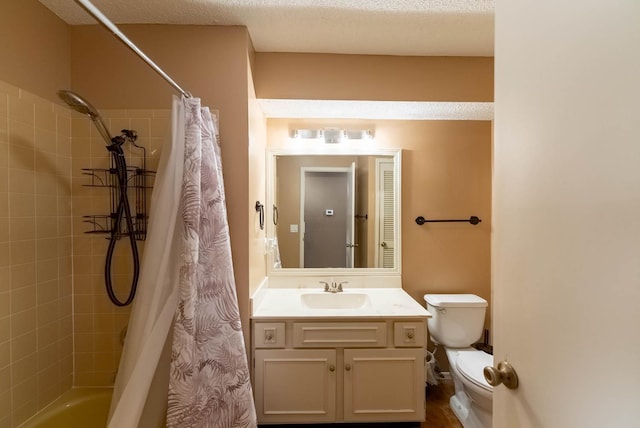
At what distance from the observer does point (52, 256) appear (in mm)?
1483

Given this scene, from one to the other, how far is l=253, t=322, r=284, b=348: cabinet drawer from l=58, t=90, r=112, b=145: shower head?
1317mm

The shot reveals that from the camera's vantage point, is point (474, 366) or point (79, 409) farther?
point (474, 366)

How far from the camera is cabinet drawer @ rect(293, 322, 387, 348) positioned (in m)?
1.70

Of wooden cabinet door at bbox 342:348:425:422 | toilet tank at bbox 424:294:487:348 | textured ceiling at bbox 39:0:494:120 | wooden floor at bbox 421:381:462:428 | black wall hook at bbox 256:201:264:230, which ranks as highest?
textured ceiling at bbox 39:0:494:120

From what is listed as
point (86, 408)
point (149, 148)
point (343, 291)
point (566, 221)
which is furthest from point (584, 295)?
point (86, 408)

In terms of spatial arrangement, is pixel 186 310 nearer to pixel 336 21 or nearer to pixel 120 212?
pixel 120 212

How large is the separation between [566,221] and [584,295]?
14cm

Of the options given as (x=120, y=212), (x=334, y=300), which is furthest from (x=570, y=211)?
(x=120, y=212)

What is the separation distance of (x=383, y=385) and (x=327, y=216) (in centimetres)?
120

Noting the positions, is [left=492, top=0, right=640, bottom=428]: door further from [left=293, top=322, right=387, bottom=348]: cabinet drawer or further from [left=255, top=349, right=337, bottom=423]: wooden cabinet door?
[left=255, top=349, right=337, bottom=423]: wooden cabinet door

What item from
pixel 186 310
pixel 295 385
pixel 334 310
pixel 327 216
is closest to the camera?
pixel 186 310

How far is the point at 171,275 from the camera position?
1.27 meters

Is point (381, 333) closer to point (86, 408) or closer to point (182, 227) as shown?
point (182, 227)

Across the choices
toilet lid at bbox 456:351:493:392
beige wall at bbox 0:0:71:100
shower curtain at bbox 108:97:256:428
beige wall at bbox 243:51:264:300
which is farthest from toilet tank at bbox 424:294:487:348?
beige wall at bbox 0:0:71:100
